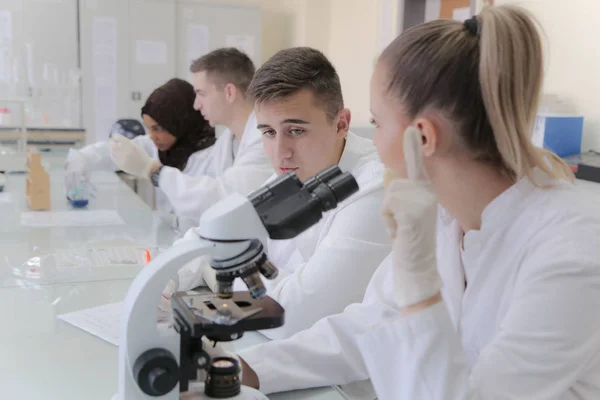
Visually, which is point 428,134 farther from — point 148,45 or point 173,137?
point 148,45

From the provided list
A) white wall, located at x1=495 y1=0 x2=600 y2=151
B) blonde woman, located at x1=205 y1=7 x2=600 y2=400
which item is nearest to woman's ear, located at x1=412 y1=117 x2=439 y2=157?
blonde woman, located at x1=205 y1=7 x2=600 y2=400

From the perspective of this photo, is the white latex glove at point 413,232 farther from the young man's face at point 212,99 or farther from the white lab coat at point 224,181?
the young man's face at point 212,99

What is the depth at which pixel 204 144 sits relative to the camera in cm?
325

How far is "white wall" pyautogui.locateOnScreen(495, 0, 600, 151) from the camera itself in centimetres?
246

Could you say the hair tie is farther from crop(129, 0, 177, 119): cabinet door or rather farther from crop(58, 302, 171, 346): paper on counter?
crop(129, 0, 177, 119): cabinet door

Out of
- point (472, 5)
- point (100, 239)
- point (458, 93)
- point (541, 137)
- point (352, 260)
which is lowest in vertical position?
point (100, 239)

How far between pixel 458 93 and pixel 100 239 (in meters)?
1.52

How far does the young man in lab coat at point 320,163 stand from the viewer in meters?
1.36

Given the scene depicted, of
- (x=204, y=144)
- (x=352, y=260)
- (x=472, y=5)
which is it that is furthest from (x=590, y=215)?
(x=472, y=5)

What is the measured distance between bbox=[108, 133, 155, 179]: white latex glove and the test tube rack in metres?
0.34

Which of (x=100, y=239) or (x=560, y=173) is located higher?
(x=560, y=173)

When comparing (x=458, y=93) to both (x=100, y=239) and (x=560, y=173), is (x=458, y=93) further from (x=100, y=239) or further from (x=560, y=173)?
(x=100, y=239)

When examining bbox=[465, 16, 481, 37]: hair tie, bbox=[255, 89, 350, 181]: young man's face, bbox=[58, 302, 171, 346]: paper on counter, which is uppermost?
bbox=[465, 16, 481, 37]: hair tie

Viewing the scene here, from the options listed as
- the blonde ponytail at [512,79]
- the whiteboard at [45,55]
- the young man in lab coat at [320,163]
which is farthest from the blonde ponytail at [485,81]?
the whiteboard at [45,55]
